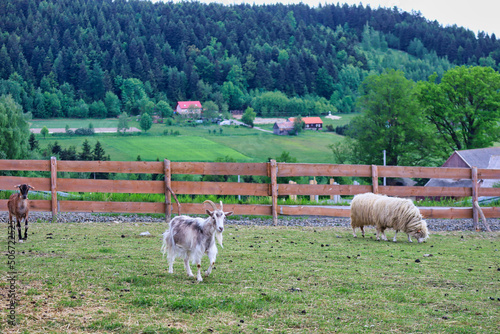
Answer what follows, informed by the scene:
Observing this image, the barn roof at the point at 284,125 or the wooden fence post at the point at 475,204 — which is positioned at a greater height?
the barn roof at the point at 284,125

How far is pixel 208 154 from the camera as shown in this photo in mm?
90812

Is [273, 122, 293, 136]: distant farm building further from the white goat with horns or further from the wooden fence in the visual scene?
the white goat with horns

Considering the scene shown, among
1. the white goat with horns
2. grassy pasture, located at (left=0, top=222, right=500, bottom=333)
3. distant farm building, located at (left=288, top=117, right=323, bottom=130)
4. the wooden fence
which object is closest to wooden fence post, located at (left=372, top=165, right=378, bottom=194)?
the wooden fence

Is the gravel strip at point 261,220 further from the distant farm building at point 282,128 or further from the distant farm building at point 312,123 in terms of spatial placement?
the distant farm building at point 312,123

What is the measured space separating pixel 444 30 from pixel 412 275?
20584 cm

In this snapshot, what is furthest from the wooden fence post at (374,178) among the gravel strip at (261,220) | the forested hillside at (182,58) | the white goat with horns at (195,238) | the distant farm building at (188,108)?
the distant farm building at (188,108)

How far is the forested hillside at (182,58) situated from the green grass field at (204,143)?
16149 millimetres

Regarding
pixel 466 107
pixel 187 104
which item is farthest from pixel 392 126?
pixel 187 104

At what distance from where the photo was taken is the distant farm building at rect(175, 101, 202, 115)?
124 meters

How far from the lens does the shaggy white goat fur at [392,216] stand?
13.3 meters

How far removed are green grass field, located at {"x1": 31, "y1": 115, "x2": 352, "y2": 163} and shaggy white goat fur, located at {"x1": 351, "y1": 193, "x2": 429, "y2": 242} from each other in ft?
240

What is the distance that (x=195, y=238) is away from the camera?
8469mm

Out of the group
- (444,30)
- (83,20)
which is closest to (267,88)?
(83,20)

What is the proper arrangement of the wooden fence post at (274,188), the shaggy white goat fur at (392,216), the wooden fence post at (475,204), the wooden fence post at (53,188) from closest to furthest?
the shaggy white goat fur at (392,216), the wooden fence post at (53,188), the wooden fence post at (274,188), the wooden fence post at (475,204)
